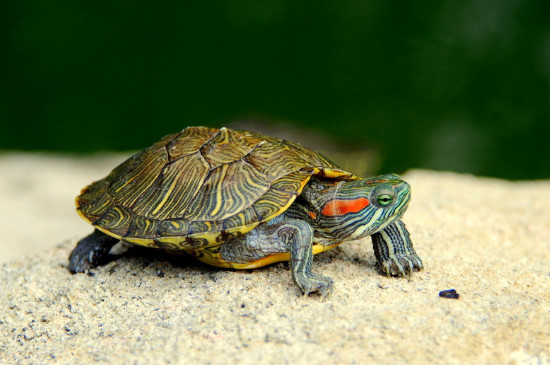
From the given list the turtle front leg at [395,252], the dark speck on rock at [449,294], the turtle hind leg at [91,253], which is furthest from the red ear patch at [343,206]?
the turtle hind leg at [91,253]

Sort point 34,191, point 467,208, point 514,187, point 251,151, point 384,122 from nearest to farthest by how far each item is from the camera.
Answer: point 251,151 → point 467,208 → point 514,187 → point 34,191 → point 384,122

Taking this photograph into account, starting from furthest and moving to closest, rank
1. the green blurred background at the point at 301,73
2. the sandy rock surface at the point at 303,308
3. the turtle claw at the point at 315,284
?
the green blurred background at the point at 301,73, the turtle claw at the point at 315,284, the sandy rock surface at the point at 303,308

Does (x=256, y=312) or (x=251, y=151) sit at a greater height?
(x=251, y=151)

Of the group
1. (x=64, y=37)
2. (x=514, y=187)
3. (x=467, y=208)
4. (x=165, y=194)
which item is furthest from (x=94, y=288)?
(x=64, y=37)

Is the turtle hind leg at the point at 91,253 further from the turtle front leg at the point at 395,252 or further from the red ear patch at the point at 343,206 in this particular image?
the turtle front leg at the point at 395,252

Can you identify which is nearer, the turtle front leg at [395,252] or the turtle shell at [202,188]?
the turtle shell at [202,188]

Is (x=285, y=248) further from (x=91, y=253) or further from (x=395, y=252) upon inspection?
(x=91, y=253)

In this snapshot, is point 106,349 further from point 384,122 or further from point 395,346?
point 384,122
